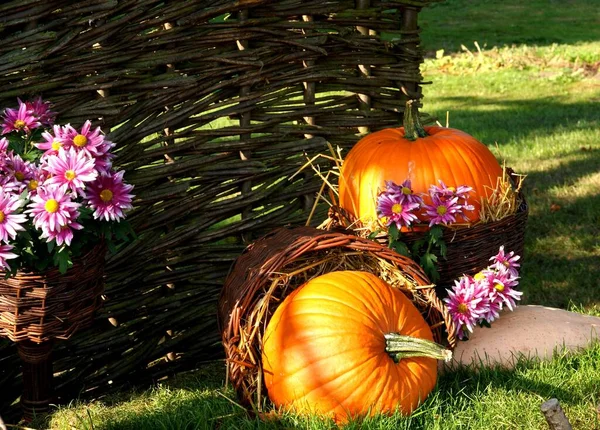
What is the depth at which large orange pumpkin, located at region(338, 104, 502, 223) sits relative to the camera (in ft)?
12.1

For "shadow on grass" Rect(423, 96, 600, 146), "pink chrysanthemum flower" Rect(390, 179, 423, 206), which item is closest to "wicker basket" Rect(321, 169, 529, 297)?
"pink chrysanthemum flower" Rect(390, 179, 423, 206)

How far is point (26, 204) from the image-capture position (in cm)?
276

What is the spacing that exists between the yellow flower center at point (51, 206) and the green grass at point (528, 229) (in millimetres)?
880

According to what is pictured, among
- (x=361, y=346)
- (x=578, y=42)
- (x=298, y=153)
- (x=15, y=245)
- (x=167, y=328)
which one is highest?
(x=15, y=245)

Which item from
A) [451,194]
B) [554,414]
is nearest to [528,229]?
[451,194]

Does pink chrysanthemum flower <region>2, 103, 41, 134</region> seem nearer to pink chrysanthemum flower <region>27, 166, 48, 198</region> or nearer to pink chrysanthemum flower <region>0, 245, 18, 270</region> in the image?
pink chrysanthemum flower <region>27, 166, 48, 198</region>

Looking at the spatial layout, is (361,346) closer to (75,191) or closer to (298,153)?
(75,191)

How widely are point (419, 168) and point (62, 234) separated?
167 centimetres

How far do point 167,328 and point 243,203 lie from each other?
733mm

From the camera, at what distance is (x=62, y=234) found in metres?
2.68

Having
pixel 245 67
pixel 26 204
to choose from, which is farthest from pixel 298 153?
pixel 26 204

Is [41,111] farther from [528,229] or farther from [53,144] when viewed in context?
[528,229]

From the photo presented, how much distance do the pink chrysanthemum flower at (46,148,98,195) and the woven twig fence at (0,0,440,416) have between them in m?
0.76

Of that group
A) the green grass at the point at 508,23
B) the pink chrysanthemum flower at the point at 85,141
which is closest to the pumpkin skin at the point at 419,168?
the pink chrysanthemum flower at the point at 85,141
